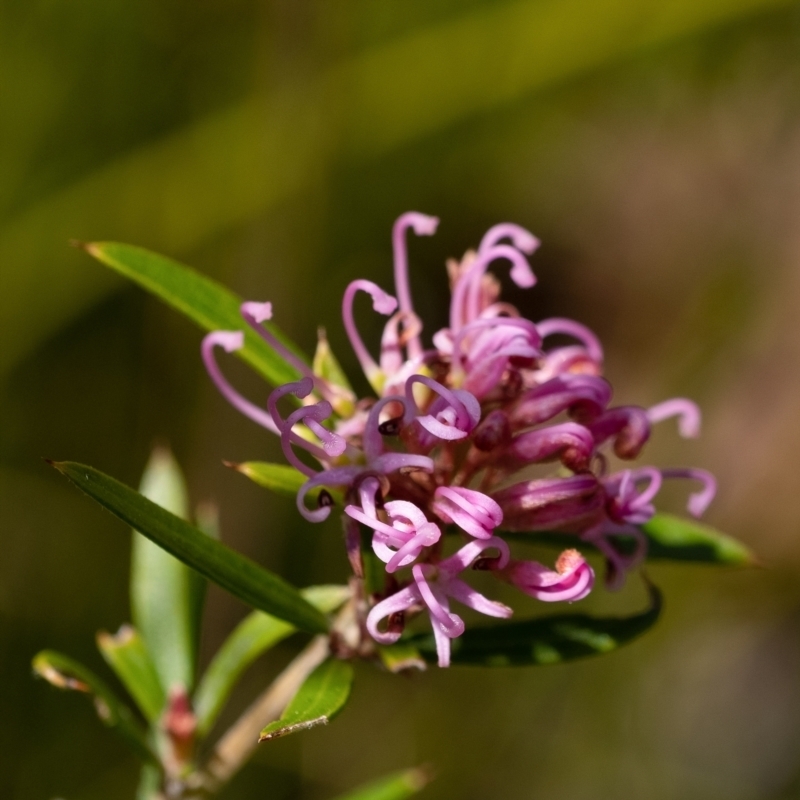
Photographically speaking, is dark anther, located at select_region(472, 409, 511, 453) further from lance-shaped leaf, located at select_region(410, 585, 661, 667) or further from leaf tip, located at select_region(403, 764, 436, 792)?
leaf tip, located at select_region(403, 764, 436, 792)

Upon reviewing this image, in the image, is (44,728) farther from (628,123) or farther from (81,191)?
(628,123)

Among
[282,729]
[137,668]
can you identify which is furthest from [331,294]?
[282,729]

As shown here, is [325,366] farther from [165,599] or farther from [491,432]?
[165,599]

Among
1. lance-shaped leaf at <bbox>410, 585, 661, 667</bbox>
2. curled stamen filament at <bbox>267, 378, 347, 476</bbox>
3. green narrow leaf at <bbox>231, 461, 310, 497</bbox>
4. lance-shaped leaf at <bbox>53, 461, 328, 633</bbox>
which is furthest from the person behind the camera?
lance-shaped leaf at <bbox>410, 585, 661, 667</bbox>

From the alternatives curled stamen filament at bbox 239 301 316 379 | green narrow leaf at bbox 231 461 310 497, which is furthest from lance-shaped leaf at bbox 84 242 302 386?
green narrow leaf at bbox 231 461 310 497

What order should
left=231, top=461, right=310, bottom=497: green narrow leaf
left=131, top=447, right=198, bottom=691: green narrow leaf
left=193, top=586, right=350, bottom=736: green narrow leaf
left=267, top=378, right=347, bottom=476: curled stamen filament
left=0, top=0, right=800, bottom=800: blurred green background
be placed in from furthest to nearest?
left=0, top=0, right=800, bottom=800: blurred green background → left=131, top=447, right=198, bottom=691: green narrow leaf → left=193, top=586, right=350, bottom=736: green narrow leaf → left=231, top=461, right=310, bottom=497: green narrow leaf → left=267, top=378, right=347, bottom=476: curled stamen filament

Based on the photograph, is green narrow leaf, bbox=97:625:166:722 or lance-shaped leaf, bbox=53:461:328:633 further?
green narrow leaf, bbox=97:625:166:722

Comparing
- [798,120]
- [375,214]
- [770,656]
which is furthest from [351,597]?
[798,120]

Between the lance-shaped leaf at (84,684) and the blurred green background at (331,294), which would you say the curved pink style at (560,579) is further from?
the blurred green background at (331,294)
